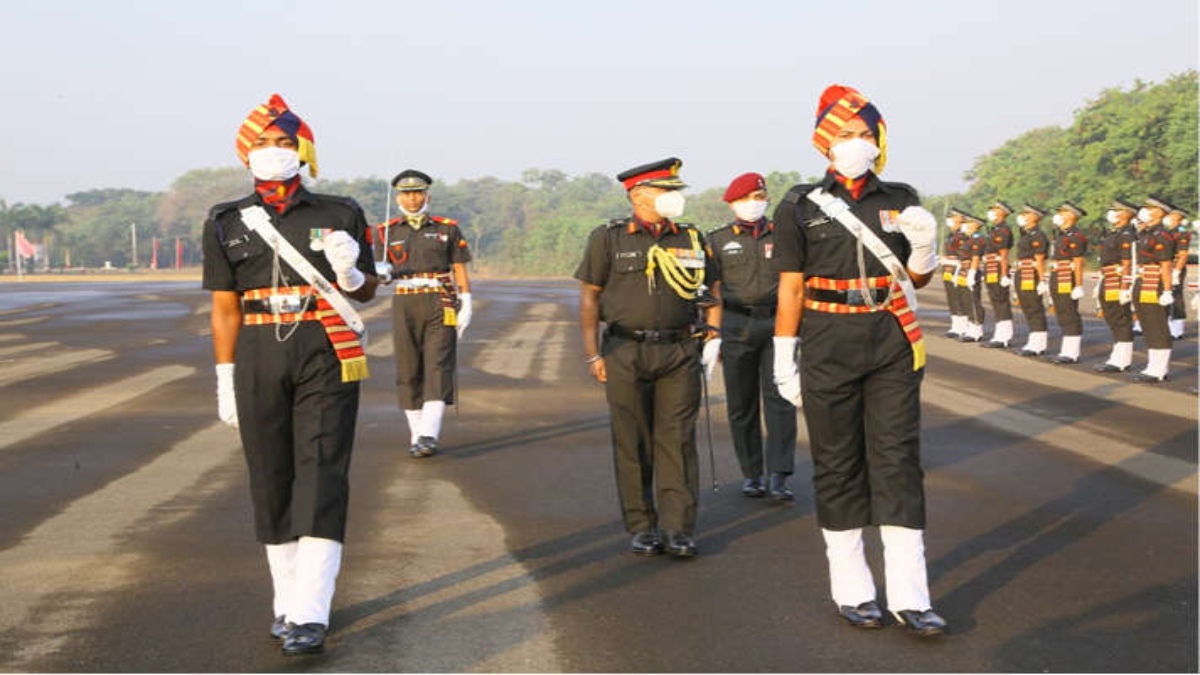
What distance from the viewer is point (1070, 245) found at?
17328mm

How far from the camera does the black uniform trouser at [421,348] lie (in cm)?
940

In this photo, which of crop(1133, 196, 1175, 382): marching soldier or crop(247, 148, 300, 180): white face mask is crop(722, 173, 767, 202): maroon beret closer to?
crop(247, 148, 300, 180): white face mask

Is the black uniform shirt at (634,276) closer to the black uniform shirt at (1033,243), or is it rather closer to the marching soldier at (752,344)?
the marching soldier at (752,344)

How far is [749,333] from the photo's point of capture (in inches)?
308

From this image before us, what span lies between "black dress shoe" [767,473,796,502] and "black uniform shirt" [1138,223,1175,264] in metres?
9.44

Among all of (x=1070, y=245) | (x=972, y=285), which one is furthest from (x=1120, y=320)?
(x=972, y=285)

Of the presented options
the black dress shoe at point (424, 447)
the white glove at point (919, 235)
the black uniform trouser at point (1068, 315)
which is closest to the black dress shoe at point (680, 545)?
the white glove at point (919, 235)

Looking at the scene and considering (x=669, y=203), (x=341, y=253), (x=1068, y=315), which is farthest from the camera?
(x=1068, y=315)

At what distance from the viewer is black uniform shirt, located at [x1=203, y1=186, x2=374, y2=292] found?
16.1 ft

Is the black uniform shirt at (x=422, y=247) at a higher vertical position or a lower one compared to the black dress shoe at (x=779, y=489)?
higher

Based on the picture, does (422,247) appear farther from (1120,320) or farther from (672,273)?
(1120,320)

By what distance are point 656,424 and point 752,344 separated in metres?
1.65

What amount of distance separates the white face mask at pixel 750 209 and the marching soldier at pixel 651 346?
57.3 inches

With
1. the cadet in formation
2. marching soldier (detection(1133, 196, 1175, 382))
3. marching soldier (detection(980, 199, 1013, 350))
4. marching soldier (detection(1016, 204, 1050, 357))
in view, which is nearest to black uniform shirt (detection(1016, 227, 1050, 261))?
marching soldier (detection(1016, 204, 1050, 357))
